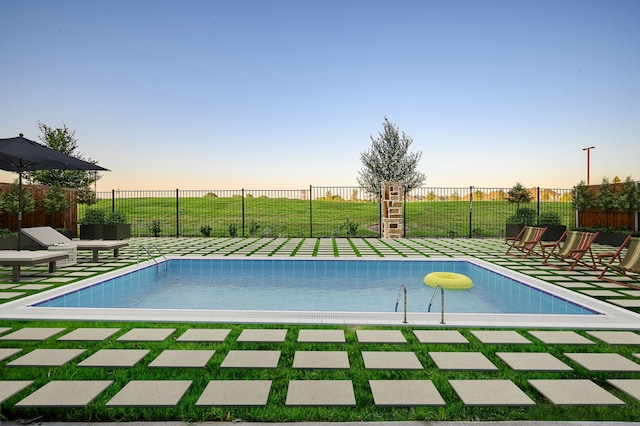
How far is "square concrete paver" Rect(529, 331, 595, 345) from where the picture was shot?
368 cm

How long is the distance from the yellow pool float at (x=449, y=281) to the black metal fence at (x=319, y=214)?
10.1 m

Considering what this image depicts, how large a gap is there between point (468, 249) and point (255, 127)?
12919mm

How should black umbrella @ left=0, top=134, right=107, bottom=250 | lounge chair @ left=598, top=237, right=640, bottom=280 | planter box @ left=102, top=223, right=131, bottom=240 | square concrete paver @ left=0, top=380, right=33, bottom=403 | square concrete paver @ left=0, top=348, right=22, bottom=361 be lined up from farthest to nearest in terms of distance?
planter box @ left=102, top=223, right=131, bottom=240 < black umbrella @ left=0, top=134, right=107, bottom=250 < lounge chair @ left=598, top=237, right=640, bottom=280 < square concrete paver @ left=0, top=348, right=22, bottom=361 < square concrete paver @ left=0, top=380, right=33, bottom=403

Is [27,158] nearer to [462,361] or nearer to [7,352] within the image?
[7,352]

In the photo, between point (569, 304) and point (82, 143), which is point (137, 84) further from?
point (569, 304)

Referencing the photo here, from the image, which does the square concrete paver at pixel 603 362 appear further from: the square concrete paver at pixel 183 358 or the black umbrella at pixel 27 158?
the black umbrella at pixel 27 158

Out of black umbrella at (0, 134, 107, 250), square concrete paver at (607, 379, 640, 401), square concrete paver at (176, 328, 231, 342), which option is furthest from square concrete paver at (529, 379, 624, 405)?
black umbrella at (0, 134, 107, 250)

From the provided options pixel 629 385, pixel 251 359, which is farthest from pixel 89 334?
pixel 629 385

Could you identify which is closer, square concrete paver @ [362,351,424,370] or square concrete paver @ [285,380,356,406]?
square concrete paver @ [285,380,356,406]

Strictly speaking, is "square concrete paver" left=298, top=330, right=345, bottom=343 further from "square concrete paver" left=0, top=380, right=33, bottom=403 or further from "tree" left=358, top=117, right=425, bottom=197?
"tree" left=358, top=117, right=425, bottom=197

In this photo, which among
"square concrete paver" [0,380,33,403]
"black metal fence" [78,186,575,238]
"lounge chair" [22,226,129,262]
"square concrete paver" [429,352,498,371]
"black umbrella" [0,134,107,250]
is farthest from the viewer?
"black metal fence" [78,186,575,238]

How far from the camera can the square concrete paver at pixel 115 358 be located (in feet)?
10.1

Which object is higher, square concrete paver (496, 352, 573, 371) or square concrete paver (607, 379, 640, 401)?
square concrete paver (607, 379, 640, 401)

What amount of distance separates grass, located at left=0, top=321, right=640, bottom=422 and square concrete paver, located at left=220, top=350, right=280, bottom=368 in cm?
6
